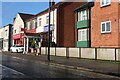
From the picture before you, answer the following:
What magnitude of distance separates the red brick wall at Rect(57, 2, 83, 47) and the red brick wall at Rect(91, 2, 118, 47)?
1127 cm

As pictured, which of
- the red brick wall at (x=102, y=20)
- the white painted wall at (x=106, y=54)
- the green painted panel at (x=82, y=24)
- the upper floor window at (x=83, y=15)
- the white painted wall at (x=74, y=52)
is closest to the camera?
the white painted wall at (x=106, y=54)

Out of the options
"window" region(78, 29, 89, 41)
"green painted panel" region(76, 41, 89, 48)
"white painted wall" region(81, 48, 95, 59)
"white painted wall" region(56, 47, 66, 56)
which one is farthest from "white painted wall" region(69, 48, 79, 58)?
"window" region(78, 29, 89, 41)

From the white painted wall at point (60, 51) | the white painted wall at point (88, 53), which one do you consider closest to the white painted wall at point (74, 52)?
the white painted wall at point (88, 53)

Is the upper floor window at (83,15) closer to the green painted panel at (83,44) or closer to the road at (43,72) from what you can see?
the green painted panel at (83,44)

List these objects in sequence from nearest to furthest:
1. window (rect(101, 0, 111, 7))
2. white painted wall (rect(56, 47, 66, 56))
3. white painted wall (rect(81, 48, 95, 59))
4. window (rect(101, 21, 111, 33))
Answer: white painted wall (rect(81, 48, 95, 59))
window (rect(101, 21, 111, 33))
window (rect(101, 0, 111, 7))
white painted wall (rect(56, 47, 66, 56))

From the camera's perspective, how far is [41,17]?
177ft

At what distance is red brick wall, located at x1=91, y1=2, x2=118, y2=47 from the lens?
31219 millimetres

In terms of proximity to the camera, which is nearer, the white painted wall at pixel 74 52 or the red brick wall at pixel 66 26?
the white painted wall at pixel 74 52

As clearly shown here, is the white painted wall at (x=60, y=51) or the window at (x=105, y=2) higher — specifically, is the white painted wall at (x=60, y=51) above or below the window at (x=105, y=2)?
below

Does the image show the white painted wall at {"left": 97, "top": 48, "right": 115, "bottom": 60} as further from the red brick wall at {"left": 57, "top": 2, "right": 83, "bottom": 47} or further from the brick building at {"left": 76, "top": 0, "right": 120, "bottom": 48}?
the red brick wall at {"left": 57, "top": 2, "right": 83, "bottom": 47}

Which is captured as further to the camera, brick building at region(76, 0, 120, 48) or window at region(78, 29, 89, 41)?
window at region(78, 29, 89, 41)

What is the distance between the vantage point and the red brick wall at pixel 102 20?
102ft

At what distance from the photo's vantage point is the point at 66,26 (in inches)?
1893

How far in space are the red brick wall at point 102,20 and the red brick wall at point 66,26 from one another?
11.3 meters
